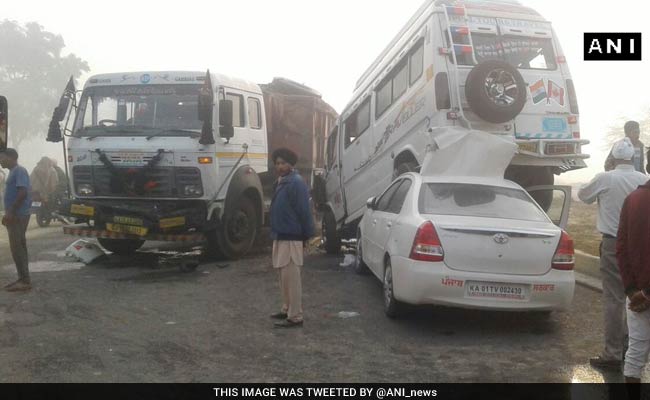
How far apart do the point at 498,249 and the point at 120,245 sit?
23.0 feet

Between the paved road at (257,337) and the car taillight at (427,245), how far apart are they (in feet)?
2.53

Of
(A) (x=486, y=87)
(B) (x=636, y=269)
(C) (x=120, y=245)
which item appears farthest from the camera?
(C) (x=120, y=245)

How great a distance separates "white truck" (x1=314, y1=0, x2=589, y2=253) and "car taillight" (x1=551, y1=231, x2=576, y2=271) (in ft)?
7.54

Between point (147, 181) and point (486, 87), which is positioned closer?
point (486, 87)

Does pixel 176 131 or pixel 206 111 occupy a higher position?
pixel 206 111

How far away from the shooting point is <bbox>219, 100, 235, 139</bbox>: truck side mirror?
350 inches

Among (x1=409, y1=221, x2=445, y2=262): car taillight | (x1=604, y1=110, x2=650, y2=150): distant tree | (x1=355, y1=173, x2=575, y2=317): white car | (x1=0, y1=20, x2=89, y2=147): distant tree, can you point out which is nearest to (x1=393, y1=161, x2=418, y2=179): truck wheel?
(x1=355, y1=173, x2=575, y2=317): white car

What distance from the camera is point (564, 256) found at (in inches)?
213

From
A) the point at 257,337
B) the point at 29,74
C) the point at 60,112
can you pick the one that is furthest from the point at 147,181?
the point at 29,74

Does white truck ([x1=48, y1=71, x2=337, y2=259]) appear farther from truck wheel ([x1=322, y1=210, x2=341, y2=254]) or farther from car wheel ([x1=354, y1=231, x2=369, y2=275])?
truck wheel ([x1=322, y1=210, x2=341, y2=254])

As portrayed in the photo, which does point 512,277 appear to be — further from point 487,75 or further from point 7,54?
point 7,54
